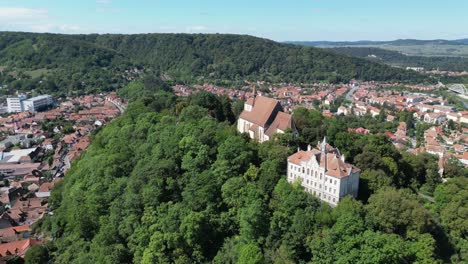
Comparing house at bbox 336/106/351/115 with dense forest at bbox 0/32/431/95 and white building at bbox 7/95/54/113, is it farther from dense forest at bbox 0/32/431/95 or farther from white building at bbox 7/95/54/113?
white building at bbox 7/95/54/113

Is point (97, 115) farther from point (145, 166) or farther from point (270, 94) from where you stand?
point (145, 166)

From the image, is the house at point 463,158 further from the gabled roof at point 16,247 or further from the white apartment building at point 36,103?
the white apartment building at point 36,103

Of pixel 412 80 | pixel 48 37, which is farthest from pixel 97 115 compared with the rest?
pixel 412 80

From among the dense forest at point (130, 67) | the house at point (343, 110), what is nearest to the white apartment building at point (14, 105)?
the dense forest at point (130, 67)

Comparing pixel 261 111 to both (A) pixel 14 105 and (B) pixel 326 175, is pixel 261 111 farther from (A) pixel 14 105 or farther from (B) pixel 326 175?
(A) pixel 14 105

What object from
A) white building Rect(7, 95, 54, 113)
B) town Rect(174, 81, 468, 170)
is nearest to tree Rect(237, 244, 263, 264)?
town Rect(174, 81, 468, 170)
